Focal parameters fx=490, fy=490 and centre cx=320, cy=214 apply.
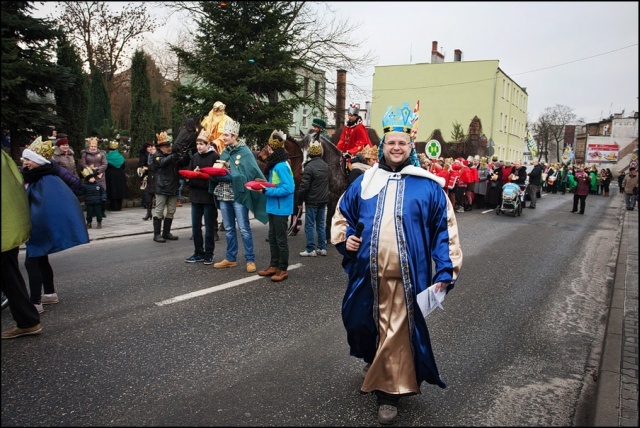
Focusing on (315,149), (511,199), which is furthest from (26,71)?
(511,199)

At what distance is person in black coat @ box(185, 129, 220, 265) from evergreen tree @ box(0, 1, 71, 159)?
5121mm

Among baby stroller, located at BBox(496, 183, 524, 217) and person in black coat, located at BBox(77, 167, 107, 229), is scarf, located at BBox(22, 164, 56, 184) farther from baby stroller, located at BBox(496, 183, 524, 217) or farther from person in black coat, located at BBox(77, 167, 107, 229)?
baby stroller, located at BBox(496, 183, 524, 217)

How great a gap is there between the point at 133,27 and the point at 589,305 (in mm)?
28975

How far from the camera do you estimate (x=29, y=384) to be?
3629 mm

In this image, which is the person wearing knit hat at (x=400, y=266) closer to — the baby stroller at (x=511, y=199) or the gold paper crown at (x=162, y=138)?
the gold paper crown at (x=162, y=138)

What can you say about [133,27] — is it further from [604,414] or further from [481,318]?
[604,414]

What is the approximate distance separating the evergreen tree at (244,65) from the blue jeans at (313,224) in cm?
841

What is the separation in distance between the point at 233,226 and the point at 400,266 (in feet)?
14.9

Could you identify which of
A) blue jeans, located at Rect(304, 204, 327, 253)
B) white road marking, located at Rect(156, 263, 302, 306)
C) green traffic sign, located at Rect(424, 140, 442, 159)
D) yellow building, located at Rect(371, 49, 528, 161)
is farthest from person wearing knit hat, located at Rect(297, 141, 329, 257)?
yellow building, located at Rect(371, 49, 528, 161)

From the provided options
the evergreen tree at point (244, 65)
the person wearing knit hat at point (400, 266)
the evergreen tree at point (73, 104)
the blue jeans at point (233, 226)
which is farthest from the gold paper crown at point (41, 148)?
the evergreen tree at point (244, 65)

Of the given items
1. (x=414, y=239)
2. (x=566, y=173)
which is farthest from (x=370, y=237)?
(x=566, y=173)

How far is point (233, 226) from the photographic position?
735 cm

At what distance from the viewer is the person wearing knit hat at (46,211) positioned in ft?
16.1

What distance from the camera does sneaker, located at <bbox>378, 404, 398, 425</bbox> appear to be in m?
3.21
